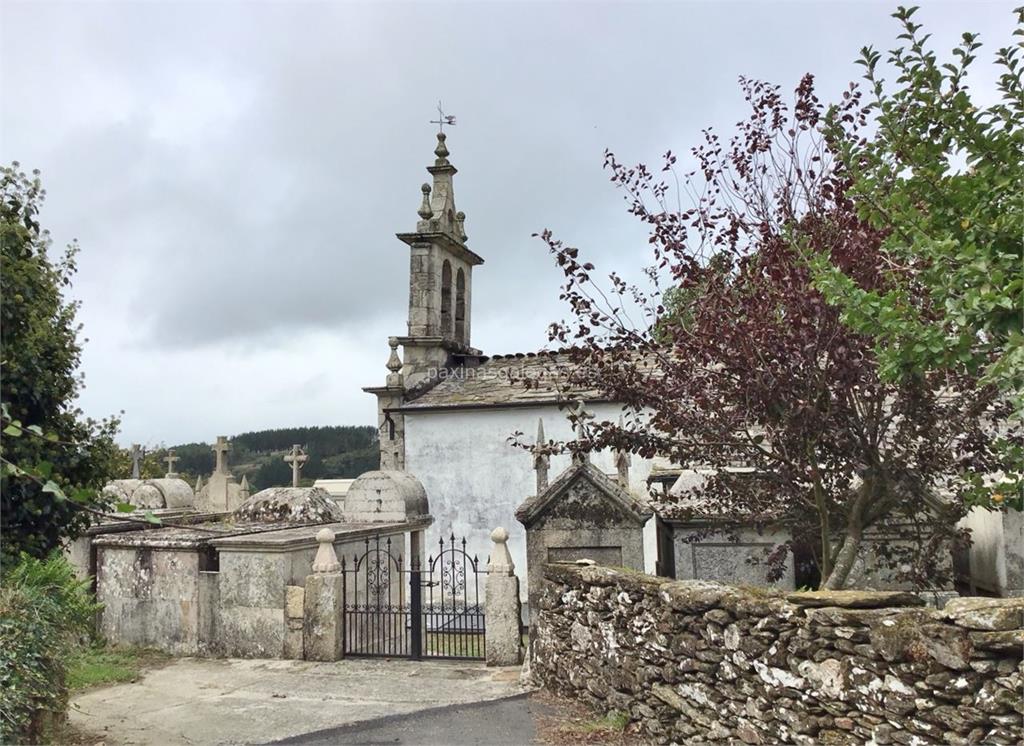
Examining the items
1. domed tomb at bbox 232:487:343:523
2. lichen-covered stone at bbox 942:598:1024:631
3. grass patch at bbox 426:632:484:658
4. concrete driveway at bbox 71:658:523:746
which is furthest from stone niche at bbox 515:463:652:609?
lichen-covered stone at bbox 942:598:1024:631

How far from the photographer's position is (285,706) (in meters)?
7.46

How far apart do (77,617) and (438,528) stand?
1527cm

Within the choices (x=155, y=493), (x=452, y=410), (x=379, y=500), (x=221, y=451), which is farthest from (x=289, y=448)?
(x=379, y=500)

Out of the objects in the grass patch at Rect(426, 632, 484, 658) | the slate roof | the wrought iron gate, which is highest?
the slate roof

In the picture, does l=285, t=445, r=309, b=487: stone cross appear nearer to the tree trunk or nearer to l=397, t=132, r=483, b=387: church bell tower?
l=397, t=132, r=483, b=387: church bell tower

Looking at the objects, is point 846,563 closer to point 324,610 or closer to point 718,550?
point 718,550

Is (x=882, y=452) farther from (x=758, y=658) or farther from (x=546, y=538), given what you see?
(x=546, y=538)

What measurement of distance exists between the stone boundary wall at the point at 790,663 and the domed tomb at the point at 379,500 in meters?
4.89

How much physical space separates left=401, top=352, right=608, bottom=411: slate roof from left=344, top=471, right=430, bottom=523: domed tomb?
24.5 ft

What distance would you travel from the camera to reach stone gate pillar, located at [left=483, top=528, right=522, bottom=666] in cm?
905

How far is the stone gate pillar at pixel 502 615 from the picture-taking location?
9.05m

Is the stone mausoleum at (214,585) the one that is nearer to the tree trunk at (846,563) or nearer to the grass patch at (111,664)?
the grass patch at (111,664)

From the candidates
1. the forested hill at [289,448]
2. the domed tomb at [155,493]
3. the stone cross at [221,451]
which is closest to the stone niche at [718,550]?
the domed tomb at [155,493]

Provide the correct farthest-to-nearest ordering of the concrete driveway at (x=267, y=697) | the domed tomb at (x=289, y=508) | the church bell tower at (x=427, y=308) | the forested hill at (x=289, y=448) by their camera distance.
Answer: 1. the forested hill at (x=289, y=448)
2. the church bell tower at (x=427, y=308)
3. the domed tomb at (x=289, y=508)
4. the concrete driveway at (x=267, y=697)
